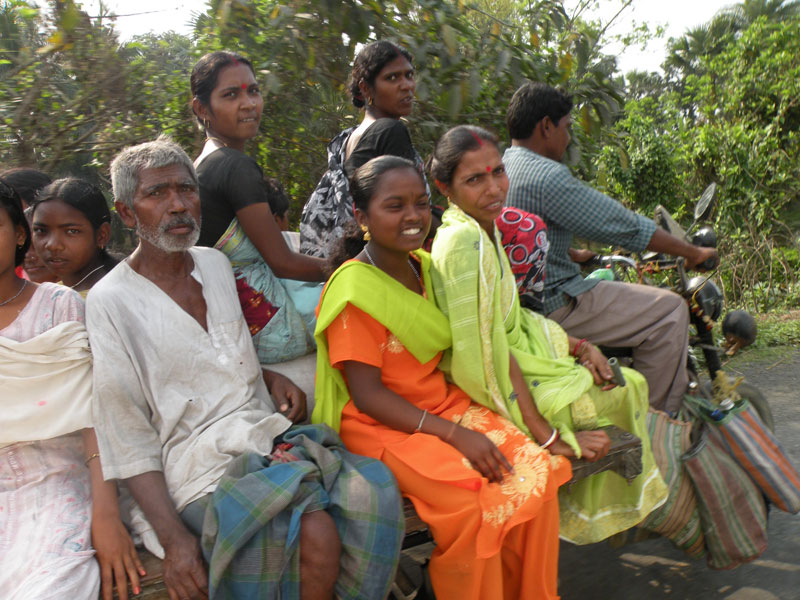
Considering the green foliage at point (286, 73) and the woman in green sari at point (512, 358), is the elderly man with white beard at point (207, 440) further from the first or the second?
the green foliage at point (286, 73)

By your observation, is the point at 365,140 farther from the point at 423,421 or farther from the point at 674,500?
the point at 674,500

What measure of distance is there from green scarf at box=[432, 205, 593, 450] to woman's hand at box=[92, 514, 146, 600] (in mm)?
1138

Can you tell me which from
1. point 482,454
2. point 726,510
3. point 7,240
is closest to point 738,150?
point 726,510

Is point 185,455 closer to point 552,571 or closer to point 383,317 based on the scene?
point 383,317

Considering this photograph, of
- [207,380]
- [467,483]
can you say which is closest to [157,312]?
[207,380]

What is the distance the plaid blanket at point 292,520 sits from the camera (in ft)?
5.76

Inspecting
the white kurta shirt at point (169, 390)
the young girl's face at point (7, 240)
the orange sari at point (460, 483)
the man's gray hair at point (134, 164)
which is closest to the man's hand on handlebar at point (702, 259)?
the orange sari at point (460, 483)

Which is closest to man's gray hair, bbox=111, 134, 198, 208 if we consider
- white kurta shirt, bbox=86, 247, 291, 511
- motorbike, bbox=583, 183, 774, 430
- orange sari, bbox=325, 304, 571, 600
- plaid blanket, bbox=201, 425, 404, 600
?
white kurta shirt, bbox=86, 247, 291, 511

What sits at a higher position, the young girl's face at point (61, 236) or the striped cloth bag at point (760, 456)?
Answer: the young girl's face at point (61, 236)

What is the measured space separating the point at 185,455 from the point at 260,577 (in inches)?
18.0

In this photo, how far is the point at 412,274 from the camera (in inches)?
96.6

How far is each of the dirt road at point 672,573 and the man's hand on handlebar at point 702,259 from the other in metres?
1.27

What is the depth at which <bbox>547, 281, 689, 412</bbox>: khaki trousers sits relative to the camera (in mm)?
3029

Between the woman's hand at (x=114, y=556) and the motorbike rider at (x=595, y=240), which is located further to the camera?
the motorbike rider at (x=595, y=240)
